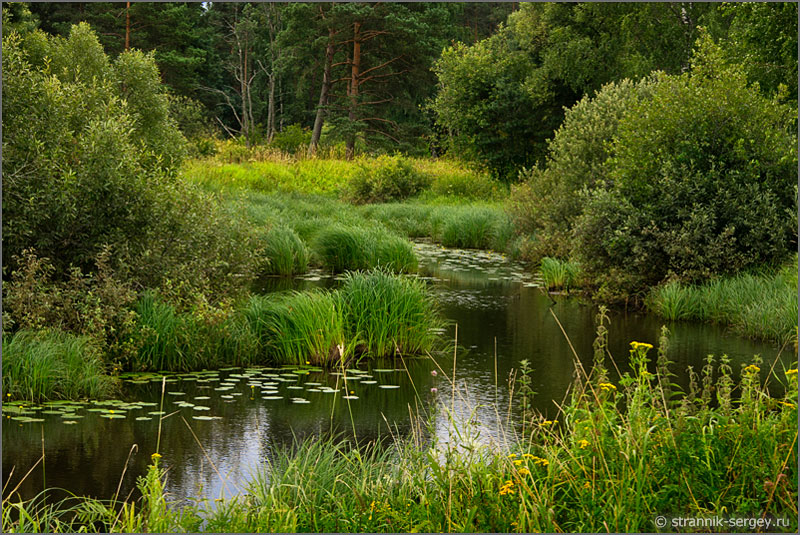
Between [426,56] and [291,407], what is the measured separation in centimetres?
3420

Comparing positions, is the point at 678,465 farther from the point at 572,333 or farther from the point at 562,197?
the point at 562,197

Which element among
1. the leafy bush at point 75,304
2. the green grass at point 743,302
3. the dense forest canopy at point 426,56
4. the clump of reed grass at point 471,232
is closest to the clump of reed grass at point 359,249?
the green grass at point 743,302

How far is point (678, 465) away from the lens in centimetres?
511

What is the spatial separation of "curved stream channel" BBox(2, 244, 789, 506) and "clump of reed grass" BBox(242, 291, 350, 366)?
399 millimetres

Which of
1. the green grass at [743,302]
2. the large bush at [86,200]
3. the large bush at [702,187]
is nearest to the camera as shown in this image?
the large bush at [86,200]

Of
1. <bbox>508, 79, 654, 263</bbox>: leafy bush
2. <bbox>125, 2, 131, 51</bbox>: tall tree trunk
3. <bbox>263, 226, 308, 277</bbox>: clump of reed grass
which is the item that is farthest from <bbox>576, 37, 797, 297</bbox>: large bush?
<bbox>125, 2, 131, 51</bbox>: tall tree trunk

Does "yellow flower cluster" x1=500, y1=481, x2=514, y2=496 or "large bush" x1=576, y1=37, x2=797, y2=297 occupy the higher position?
"large bush" x1=576, y1=37, x2=797, y2=297

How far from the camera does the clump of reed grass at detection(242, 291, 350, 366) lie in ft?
35.1

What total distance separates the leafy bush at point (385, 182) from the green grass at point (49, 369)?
2280cm

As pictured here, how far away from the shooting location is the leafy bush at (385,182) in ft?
104

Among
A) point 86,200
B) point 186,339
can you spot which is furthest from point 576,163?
point 86,200

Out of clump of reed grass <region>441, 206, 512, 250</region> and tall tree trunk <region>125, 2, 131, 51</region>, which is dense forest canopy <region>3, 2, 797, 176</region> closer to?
tall tree trunk <region>125, 2, 131, 51</region>

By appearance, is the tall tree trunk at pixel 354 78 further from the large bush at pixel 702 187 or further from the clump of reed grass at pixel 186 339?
the clump of reed grass at pixel 186 339

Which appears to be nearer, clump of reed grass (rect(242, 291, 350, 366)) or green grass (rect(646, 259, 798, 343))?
clump of reed grass (rect(242, 291, 350, 366))
